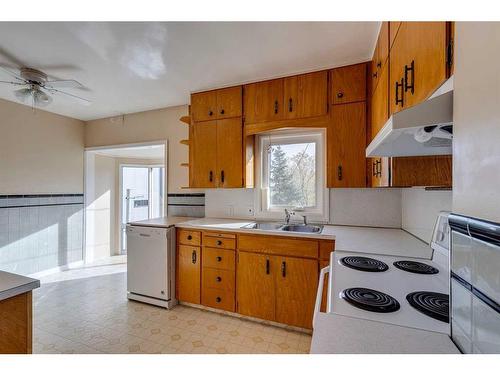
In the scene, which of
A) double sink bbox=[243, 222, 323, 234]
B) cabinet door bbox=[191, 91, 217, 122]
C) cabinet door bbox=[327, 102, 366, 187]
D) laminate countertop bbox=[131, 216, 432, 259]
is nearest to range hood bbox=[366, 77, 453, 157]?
laminate countertop bbox=[131, 216, 432, 259]

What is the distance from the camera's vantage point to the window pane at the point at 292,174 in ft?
8.57

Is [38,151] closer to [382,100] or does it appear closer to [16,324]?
[16,324]

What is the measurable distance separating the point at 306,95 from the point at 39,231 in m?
4.03

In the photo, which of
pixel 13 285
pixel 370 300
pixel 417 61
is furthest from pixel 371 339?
pixel 13 285

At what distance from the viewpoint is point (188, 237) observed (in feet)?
8.12

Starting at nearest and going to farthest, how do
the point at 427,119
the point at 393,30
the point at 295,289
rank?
the point at 427,119, the point at 393,30, the point at 295,289

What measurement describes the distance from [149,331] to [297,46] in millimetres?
2773

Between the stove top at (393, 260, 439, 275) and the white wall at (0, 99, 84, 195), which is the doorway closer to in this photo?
the white wall at (0, 99, 84, 195)

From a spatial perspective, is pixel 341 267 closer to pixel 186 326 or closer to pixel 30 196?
pixel 186 326

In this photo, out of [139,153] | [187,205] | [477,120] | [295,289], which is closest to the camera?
[477,120]

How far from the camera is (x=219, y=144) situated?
2652mm

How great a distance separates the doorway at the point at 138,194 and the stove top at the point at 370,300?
4489 millimetres

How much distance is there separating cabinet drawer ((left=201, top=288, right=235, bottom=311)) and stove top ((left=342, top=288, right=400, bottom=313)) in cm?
161

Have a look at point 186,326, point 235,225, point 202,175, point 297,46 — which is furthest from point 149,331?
point 297,46
